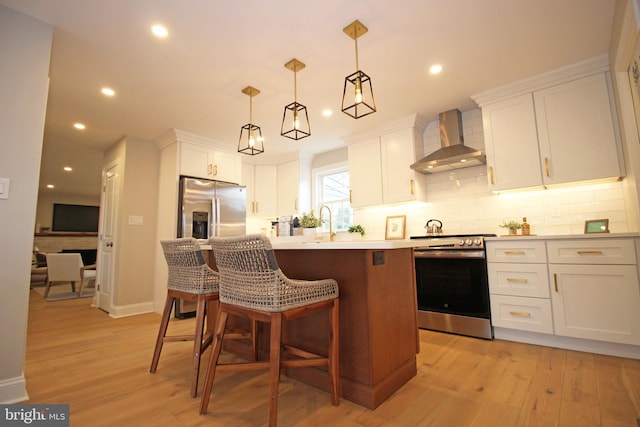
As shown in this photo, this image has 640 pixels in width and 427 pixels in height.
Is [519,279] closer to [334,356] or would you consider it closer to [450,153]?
[450,153]

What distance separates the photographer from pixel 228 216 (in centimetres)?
446

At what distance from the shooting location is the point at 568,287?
2.43m

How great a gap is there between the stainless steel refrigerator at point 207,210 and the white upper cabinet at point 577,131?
379 centimetres

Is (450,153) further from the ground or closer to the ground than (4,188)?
further from the ground

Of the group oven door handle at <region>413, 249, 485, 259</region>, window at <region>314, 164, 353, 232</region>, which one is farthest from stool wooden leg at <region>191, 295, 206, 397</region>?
window at <region>314, 164, 353, 232</region>

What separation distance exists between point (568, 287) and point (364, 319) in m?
1.92

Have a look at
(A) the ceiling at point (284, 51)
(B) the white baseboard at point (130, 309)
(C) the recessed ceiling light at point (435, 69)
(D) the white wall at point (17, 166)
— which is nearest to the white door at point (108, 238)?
(B) the white baseboard at point (130, 309)

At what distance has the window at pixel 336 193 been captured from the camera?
4.93m

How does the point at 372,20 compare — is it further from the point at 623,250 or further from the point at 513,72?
the point at 623,250

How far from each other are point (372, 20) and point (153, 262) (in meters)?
4.03

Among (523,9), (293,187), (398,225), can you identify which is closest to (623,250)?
(523,9)

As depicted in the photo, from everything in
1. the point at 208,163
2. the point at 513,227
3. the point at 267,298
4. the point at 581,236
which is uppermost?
the point at 208,163

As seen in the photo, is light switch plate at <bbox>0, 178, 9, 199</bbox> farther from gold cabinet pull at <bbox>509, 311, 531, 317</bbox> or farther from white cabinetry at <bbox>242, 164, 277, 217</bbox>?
gold cabinet pull at <bbox>509, 311, 531, 317</bbox>

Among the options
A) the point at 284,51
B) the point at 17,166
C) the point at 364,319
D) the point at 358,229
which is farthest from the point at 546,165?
the point at 17,166
